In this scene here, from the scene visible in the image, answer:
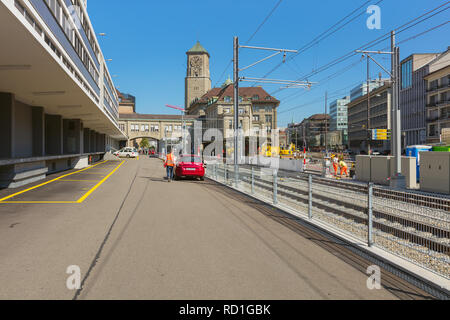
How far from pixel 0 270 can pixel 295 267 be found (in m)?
3.72

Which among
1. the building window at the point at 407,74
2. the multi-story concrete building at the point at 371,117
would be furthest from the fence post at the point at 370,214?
the building window at the point at 407,74

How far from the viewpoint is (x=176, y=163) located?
20.7 m

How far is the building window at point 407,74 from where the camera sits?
7612cm

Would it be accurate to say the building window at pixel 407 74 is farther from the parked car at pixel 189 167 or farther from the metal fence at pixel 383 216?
the metal fence at pixel 383 216

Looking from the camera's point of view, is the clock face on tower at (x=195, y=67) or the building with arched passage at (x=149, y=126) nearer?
the building with arched passage at (x=149, y=126)

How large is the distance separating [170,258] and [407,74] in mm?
84166

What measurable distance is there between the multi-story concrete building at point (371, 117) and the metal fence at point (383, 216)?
2723 inches

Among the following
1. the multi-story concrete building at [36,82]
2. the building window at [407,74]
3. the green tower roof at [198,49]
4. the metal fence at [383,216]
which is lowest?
the metal fence at [383,216]

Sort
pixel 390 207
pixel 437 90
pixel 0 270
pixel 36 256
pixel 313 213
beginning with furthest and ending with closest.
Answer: pixel 437 90 → pixel 313 213 → pixel 390 207 → pixel 36 256 → pixel 0 270

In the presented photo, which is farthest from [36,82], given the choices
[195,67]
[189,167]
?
[195,67]

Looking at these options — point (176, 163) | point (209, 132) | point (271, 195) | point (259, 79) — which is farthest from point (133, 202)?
point (209, 132)

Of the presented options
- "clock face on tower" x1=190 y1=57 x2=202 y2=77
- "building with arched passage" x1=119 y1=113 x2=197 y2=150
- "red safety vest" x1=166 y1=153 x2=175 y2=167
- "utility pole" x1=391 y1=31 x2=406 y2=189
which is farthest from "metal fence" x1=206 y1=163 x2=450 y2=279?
"clock face on tower" x1=190 y1=57 x2=202 y2=77
